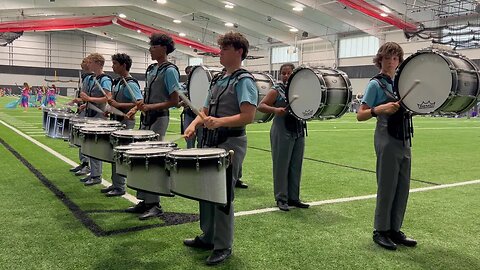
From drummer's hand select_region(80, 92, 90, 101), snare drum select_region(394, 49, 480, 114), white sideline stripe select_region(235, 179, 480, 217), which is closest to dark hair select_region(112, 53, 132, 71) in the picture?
drummer's hand select_region(80, 92, 90, 101)

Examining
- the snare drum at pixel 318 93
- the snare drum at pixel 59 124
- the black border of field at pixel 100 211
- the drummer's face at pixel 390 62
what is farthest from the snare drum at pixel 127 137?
the snare drum at pixel 59 124

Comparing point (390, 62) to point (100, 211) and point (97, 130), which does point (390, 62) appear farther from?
point (100, 211)

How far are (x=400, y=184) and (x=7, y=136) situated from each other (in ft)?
38.8

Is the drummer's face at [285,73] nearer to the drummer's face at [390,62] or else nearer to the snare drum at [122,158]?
the drummer's face at [390,62]

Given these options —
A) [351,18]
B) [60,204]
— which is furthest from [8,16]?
[60,204]

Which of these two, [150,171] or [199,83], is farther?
[199,83]

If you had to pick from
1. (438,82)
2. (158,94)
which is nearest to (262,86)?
(158,94)

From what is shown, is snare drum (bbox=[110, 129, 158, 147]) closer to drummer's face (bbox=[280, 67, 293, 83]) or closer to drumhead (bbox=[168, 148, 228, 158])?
drumhead (bbox=[168, 148, 228, 158])

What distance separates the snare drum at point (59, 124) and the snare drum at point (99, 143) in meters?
3.20

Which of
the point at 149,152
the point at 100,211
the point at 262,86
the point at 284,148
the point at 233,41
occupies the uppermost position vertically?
the point at 233,41

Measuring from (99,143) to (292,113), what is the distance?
2309 millimetres

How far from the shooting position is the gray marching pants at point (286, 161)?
553 cm

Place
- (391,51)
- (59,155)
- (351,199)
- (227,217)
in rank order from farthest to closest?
(59,155)
(351,199)
(391,51)
(227,217)

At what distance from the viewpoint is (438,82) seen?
3.81 meters
